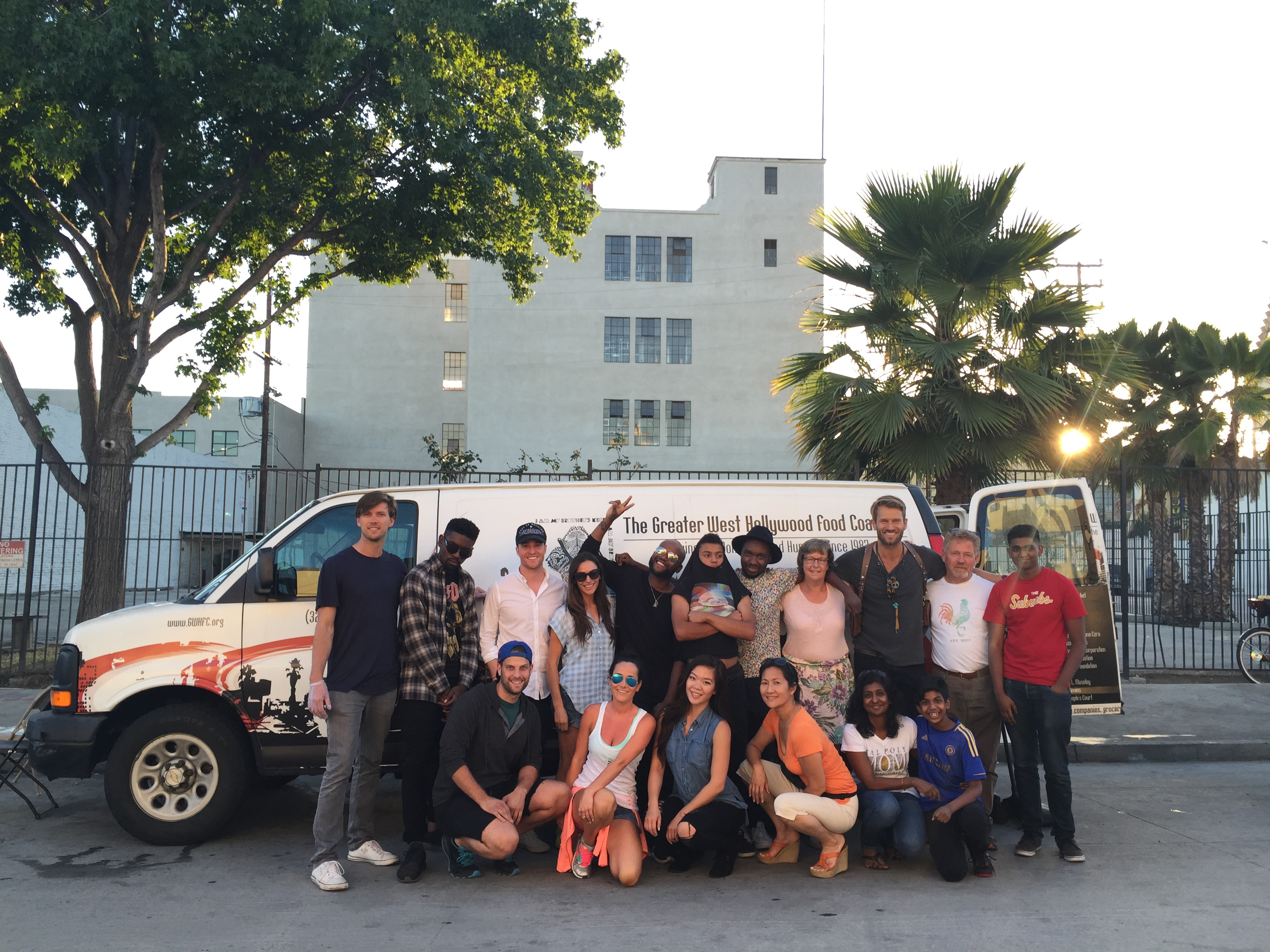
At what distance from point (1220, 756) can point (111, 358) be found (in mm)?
13605

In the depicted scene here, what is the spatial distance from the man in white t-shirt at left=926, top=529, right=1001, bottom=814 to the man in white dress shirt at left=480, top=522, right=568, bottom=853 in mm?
2470

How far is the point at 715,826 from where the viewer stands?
5.50 m

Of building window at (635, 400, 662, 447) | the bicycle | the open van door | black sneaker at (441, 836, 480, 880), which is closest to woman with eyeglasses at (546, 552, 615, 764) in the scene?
black sneaker at (441, 836, 480, 880)

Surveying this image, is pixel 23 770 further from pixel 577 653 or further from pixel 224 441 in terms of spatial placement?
pixel 224 441

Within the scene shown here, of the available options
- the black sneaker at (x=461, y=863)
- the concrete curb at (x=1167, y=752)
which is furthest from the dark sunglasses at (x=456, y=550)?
the concrete curb at (x=1167, y=752)

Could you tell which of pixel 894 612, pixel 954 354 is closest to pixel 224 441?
pixel 954 354

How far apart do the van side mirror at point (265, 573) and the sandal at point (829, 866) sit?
11.9 feet

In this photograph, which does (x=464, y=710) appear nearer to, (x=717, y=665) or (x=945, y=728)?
(x=717, y=665)

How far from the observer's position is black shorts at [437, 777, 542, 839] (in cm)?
541

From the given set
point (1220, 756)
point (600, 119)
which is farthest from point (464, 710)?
point (600, 119)

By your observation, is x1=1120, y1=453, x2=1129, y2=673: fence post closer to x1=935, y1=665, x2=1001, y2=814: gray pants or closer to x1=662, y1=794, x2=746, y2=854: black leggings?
x1=935, y1=665, x2=1001, y2=814: gray pants

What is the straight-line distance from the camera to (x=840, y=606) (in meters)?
6.24

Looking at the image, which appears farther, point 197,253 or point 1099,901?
point 197,253

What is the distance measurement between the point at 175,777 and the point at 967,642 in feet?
16.2
